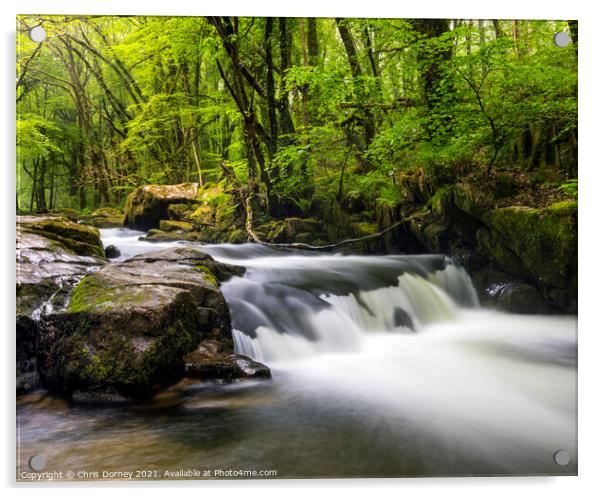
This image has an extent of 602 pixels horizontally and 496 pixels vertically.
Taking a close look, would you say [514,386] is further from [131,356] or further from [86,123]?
[86,123]

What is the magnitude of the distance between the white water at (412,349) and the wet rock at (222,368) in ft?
0.47

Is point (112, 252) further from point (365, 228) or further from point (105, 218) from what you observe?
point (365, 228)

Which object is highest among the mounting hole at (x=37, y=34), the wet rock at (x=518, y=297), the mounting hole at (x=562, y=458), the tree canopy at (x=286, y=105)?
the mounting hole at (x=37, y=34)

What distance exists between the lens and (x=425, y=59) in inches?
121

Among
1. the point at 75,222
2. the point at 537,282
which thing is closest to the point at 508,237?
the point at 537,282

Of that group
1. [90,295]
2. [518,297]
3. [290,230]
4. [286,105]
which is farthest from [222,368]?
[518,297]

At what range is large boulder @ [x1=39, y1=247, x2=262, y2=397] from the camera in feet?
8.31

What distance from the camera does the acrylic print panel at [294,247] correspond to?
8.27ft

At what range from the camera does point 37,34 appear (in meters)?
2.73

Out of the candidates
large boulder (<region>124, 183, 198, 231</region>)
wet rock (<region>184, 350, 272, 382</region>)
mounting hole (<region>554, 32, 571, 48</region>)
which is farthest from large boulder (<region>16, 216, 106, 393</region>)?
mounting hole (<region>554, 32, 571, 48</region>)

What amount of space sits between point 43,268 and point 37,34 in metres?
1.43

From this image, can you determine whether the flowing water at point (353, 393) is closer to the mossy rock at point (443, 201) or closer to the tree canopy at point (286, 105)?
the mossy rock at point (443, 201)

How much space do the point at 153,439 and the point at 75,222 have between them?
1532 millimetres

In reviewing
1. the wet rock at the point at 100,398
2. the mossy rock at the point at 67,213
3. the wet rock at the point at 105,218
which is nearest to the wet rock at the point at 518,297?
the wet rock at the point at 100,398
